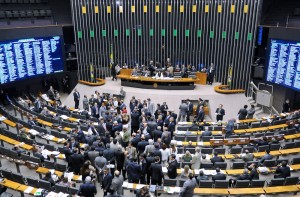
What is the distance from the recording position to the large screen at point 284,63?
14.0 metres

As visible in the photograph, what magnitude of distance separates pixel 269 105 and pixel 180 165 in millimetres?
7403

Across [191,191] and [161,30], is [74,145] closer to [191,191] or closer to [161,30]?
[191,191]

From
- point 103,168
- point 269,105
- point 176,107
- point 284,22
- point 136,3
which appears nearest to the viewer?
point 103,168

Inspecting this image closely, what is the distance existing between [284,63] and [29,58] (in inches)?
524

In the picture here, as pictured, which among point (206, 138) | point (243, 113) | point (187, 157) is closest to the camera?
point (187, 157)

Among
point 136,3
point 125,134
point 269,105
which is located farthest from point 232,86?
point 125,134

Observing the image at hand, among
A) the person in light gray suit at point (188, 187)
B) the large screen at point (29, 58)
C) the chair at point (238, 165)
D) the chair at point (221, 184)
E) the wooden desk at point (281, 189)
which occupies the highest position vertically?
the large screen at point (29, 58)

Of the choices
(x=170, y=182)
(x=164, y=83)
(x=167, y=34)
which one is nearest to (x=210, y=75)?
(x=164, y=83)

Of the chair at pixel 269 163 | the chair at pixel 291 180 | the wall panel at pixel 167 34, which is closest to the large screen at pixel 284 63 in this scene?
the wall panel at pixel 167 34

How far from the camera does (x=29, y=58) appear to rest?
16.1 meters

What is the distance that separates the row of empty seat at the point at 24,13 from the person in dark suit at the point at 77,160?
11.5 m

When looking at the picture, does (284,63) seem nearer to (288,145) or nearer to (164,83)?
(288,145)

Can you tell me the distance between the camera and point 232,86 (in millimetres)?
18469

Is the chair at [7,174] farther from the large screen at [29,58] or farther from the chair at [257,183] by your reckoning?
the large screen at [29,58]
